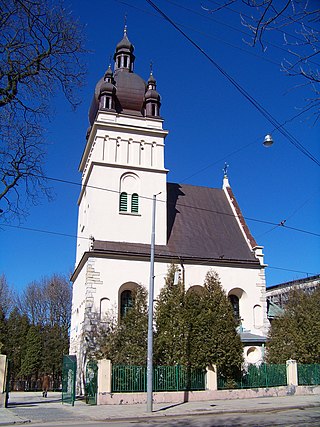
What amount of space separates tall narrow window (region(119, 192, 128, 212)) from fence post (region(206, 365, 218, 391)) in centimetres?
1268

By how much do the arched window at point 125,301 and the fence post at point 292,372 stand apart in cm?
1005

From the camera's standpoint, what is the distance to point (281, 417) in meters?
15.0

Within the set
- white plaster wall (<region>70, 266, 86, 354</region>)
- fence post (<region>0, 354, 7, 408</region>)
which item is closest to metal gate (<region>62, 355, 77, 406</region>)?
fence post (<region>0, 354, 7, 408</region>)

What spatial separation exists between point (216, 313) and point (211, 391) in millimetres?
4028

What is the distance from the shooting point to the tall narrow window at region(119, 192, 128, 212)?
31830 mm

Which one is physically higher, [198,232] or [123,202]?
[123,202]

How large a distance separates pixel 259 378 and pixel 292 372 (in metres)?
2.09

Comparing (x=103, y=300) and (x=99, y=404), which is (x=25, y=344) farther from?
(x=99, y=404)

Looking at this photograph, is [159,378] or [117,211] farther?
[117,211]

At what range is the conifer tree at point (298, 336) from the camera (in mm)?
27578

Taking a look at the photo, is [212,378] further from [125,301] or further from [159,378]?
[125,301]

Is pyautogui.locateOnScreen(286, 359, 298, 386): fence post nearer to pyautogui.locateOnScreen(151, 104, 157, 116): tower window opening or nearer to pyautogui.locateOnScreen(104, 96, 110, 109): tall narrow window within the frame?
pyautogui.locateOnScreen(151, 104, 157, 116): tower window opening

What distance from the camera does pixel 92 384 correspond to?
2125cm

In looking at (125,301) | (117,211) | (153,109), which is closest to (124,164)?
(117,211)
